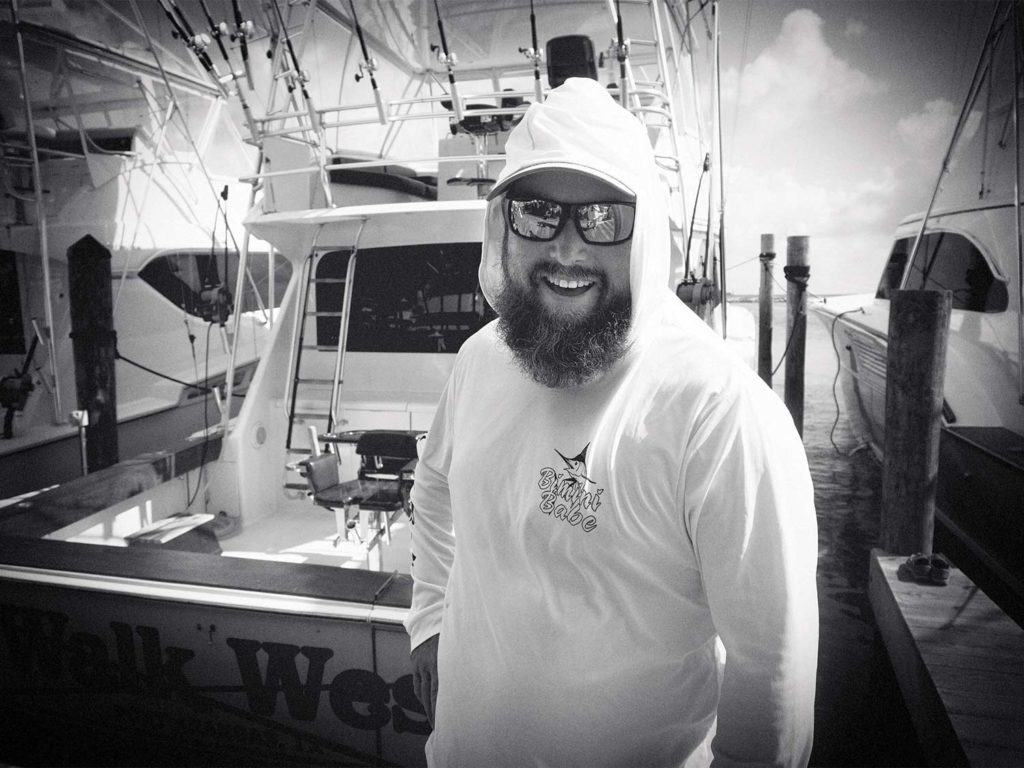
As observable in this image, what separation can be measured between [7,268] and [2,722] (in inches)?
341

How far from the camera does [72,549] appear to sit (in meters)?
2.87

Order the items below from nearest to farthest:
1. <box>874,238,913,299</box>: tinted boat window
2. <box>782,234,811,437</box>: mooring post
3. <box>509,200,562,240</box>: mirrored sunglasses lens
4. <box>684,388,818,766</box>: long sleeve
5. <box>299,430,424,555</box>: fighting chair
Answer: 1. <box>684,388,818,766</box>: long sleeve
2. <box>509,200,562,240</box>: mirrored sunglasses lens
3. <box>299,430,424,555</box>: fighting chair
4. <box>782,234,811,437</box>: mooring post
5. <box>874,238,913,299</box>: tinted boat window

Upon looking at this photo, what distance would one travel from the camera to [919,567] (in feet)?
11.8

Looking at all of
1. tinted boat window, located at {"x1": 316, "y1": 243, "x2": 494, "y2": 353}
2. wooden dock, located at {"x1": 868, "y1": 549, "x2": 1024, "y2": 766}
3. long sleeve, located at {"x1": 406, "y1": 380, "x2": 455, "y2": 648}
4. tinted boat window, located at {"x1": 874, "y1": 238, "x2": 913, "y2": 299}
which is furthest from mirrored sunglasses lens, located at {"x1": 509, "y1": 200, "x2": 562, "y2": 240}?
tinted boat window, located at {"x1": 874, "y1": 238, "x2": 913, "y2": 299}

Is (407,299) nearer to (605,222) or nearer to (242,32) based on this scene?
(242,32)

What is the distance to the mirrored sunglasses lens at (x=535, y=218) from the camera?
1.42 meters

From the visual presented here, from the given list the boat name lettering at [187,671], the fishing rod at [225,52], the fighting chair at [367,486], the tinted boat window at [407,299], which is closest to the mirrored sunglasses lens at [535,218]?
the boat name lettering at [187,671]

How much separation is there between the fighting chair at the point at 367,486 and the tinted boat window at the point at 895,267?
7884 mm

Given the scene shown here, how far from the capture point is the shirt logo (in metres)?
1.19

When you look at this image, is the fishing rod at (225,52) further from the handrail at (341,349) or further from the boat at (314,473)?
the handrail at (341,349)

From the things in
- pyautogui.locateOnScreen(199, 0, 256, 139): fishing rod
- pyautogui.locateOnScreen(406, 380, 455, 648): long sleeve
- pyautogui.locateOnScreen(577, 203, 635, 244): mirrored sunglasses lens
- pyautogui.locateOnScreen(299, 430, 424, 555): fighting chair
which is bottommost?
pyautogui.locateOnScreen(299, 430, 424, 555): fighting chair

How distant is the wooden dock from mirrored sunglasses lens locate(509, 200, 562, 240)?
8.07 ft

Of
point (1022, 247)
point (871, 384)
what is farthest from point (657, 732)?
point (871, 384)

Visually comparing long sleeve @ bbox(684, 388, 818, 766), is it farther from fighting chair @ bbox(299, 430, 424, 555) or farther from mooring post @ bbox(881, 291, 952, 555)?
mooring post @ bbox(881, 291, 952, 555)
